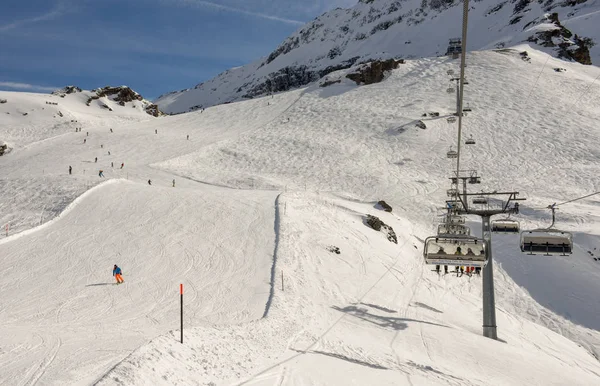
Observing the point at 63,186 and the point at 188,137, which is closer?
the point at 63,186

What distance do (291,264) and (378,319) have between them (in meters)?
5.46

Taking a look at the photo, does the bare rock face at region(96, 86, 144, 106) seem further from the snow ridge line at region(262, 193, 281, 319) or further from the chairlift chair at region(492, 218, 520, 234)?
the chairlift chair at region(492, 218, 520, 234)

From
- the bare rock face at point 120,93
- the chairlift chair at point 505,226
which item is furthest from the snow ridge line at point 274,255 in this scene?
the bare rock face at point 120,93

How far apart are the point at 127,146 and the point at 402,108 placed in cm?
4064

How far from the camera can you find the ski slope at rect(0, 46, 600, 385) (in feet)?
35.6

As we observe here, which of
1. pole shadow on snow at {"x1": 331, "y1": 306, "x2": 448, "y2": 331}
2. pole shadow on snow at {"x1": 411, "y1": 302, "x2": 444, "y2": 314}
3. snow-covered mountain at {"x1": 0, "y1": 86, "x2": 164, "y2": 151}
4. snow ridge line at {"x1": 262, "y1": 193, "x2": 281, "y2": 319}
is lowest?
pole shadow on snow at {"x1": 411, "y1": 302, "x2": 444, "y2": 314}

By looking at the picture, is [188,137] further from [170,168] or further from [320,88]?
[320,88]

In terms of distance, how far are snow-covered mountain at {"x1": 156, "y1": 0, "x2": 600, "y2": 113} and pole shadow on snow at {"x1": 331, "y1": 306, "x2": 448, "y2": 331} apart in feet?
287

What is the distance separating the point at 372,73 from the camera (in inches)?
3068

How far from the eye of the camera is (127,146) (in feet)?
182

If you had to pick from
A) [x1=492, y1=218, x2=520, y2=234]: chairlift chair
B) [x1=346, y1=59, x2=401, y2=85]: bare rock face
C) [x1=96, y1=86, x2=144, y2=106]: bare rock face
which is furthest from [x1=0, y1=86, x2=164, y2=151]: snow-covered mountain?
[x1=492, y1=218, x2=520, y2=234]: chairlift chair

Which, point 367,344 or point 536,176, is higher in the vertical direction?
point 536,176

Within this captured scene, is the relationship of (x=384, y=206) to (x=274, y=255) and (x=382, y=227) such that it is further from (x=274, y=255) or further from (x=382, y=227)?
(x=274, y=255)

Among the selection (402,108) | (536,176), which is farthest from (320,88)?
(536,176)
